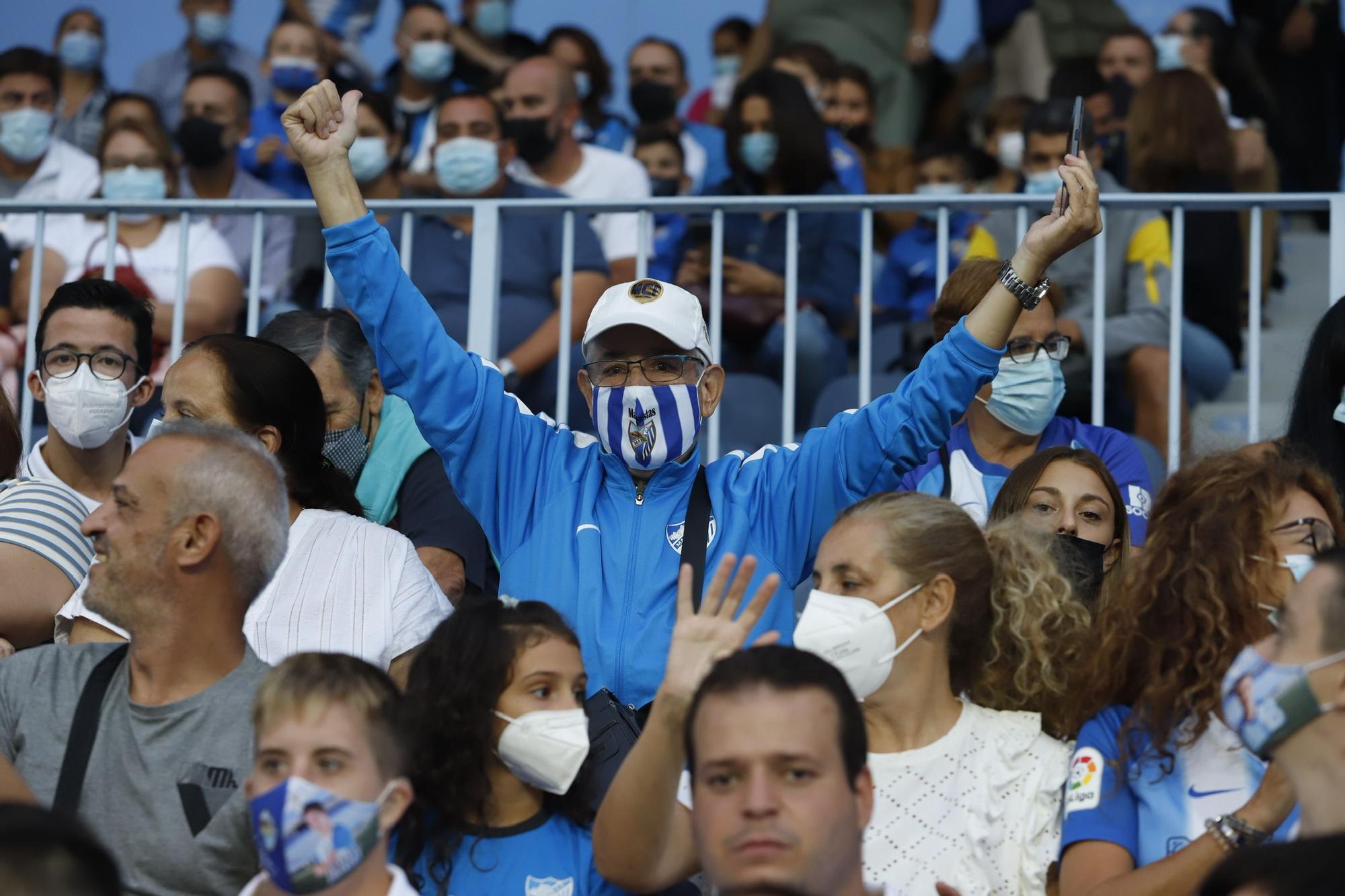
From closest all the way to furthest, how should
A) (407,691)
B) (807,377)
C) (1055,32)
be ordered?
(407,691) → (807,377) → (1055,32)

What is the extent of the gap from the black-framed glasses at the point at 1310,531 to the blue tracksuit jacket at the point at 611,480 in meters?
0.81

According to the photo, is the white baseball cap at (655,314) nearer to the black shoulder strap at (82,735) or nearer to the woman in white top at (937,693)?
the woman in white top at (937,693)

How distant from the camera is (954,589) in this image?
13.7 feet

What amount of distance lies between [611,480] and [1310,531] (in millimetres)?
1700

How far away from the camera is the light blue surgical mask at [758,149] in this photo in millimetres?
7844

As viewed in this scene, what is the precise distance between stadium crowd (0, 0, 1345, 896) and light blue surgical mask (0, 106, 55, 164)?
1558 mm

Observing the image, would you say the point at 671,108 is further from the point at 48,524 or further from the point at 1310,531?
the point at 1310,531

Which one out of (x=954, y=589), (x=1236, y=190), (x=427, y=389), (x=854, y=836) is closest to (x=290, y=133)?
(x=427, y=389)

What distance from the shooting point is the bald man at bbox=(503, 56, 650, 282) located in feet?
27.2

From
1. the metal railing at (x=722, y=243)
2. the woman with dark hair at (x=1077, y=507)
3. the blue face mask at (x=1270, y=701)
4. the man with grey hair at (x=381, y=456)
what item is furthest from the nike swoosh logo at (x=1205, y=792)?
the metal railing at (x=722, y=243)

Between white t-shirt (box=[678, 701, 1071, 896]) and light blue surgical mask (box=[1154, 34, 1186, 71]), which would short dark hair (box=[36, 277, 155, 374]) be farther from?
light blue surgical mask (box=[1154, 34, 1186, 71])

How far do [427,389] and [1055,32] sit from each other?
6.40 meters

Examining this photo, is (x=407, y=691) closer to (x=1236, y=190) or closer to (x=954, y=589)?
(x=954, y=589)

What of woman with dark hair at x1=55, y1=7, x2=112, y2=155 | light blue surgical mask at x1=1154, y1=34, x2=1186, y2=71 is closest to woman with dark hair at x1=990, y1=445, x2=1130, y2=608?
light blue surgical mask at x1=1154, y1=34, x2=1186, y2=71
